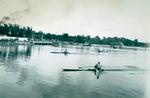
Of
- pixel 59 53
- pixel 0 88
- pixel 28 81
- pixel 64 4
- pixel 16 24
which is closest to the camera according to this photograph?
pixel 0 88

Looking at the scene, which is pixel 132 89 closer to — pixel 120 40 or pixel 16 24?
pixel 120 40

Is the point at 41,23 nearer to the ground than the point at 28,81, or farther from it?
farther from it

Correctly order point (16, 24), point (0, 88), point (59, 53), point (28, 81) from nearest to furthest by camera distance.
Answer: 1. point (0, 88)
2. point (28, 81)
3. point (16, 24)
4. point (59, 53)

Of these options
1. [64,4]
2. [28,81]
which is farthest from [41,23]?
[28,81]

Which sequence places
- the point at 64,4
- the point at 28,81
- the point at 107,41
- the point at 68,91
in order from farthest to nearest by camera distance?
the point at 107,41, the point at 64,4, the point at 28,81, the point at 68,91

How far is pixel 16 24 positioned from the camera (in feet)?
19.3

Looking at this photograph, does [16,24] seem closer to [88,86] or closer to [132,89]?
[88,86]

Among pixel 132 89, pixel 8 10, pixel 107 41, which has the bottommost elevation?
pixel 132 89

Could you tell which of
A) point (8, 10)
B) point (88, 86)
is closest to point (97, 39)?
point (88, 86)

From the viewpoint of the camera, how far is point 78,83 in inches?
212

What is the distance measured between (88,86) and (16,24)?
2.24m

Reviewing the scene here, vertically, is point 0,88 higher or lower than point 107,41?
lower

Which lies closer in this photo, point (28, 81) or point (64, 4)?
point (28, 81)

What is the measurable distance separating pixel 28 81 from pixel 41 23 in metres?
1.33
